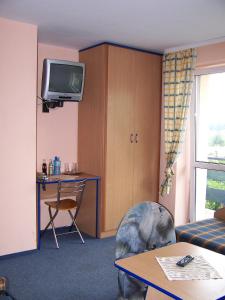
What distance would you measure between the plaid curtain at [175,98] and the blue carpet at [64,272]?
4.56ft

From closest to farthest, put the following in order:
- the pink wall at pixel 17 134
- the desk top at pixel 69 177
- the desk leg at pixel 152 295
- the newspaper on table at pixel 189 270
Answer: the newspaper on table at pixel 189 270 → the desk leg at pixel 152 295 → the pink wall at pixel 17 134 → the desk top at pixel 69 177

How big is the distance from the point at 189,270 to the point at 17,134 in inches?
97.5

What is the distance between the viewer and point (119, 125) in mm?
4441

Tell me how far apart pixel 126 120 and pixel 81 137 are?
2.26 feet

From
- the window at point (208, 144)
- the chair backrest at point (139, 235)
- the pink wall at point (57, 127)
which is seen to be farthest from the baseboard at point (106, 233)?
the chair backrest at point (139, 235)

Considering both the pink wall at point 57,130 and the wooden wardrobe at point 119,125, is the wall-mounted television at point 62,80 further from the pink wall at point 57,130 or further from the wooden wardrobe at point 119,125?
the pink wall at point 57,130

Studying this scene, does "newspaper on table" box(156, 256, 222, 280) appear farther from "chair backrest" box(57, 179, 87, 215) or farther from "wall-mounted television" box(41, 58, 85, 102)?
"wall-mounted television" box(41, 58, 85, 102)

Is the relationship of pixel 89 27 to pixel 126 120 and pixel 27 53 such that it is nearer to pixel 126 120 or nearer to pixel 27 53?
pixel 27 53

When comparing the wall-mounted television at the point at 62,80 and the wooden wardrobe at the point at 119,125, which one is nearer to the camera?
the wall-mounted television at the point at 62,80

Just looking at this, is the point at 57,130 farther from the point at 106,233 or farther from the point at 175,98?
the point at 175,98

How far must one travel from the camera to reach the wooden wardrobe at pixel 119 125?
4340 millimetres

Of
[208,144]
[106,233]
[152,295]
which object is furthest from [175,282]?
[208,144]

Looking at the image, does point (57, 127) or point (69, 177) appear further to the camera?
point (57, 127)

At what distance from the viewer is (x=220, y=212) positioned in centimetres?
374
